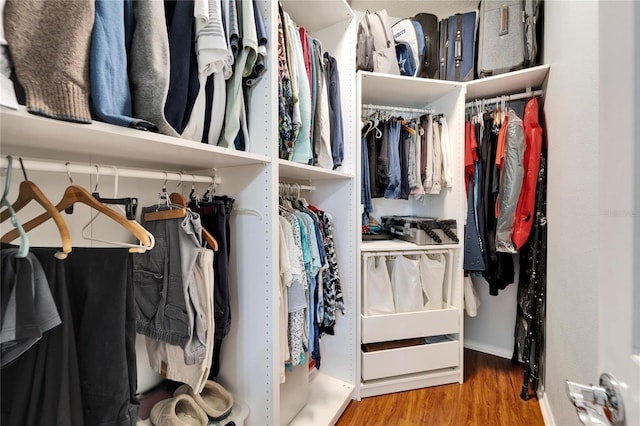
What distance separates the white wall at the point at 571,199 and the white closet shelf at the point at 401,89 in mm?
572

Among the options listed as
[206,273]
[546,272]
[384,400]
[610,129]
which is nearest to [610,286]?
[610,129]

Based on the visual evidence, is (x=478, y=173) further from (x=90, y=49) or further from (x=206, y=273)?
(x=90, y=49)

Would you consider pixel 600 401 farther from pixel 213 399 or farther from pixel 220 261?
pixel 213 399

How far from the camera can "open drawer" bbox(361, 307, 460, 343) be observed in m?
1.67

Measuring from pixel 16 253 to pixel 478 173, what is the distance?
2.14m

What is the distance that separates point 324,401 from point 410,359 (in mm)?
568

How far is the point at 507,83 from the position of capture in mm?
1804

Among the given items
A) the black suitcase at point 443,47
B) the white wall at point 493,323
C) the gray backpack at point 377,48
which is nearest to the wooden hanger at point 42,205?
the gray backpack at point 377,48

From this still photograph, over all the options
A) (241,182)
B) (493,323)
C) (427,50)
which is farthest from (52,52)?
(493,323)

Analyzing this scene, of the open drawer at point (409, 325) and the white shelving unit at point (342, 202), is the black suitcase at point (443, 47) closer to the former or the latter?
the white shelving unit at point (342, 202)

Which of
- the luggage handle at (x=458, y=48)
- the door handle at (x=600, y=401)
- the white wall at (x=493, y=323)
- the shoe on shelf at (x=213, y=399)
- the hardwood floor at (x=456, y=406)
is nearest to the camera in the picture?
the door handle at (x=600, y=401)

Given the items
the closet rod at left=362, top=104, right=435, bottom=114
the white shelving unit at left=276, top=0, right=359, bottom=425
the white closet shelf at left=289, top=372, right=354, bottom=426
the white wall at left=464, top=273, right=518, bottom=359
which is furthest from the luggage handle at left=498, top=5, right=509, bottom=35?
the white closet shelf at left=289, top=372, right=354, bottom=426

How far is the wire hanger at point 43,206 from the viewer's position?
0.60 m

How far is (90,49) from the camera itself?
55 cm
